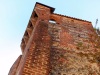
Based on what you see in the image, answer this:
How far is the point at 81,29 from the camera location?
947cm

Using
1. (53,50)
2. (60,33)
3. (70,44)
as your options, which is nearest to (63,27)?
(60,33)

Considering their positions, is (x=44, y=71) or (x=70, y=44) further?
(x=70, y=44)

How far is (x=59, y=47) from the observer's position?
7980 millimetres

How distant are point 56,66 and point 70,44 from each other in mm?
1518

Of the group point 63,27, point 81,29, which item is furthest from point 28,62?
point 81,29

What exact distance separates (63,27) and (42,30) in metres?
1.63

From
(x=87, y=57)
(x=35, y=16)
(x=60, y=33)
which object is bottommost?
(x=87, y=57)

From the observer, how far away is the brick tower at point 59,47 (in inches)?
259

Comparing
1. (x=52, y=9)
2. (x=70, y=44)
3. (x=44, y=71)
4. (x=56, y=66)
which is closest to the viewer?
(x=44, y=71)

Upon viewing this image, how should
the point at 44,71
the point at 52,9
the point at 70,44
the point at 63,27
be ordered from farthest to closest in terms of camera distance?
1. the point at 52,9
2. the point at 63,27
3. the point at 70,44
4. the point at 44,71

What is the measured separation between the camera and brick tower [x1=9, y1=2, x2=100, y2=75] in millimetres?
6580

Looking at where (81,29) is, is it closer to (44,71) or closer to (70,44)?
(70,44)

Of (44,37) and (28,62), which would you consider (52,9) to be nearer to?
(44,37)

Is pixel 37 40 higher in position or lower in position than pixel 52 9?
lower
